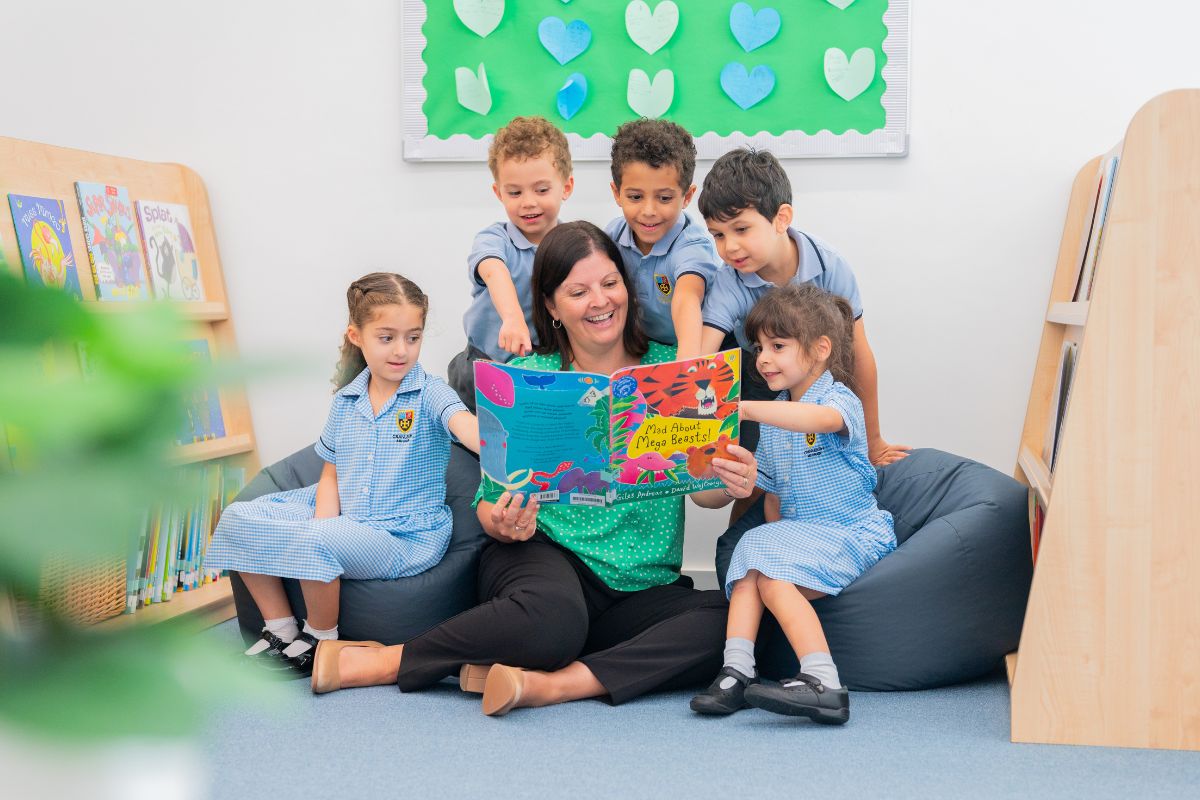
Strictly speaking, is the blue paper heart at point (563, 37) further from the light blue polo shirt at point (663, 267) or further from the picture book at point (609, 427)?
the picture book at point (609, 427)

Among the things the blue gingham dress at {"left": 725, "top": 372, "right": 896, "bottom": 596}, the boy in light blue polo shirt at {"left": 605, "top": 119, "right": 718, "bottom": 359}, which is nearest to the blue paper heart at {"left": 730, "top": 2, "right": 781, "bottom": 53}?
the boy in light blue polo shirt at {"left": 605, "top": 119, "right": 718, "bottom": 359}

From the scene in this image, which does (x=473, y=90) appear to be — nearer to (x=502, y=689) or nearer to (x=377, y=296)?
(x=377, y=296)

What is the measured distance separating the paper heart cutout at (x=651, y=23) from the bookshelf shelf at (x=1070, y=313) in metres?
1.04

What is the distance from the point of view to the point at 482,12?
2.55m

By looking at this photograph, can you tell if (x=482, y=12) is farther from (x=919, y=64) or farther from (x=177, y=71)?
(x=919, y=64)

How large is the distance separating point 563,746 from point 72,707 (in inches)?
58.6

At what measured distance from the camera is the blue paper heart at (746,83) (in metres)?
2.47

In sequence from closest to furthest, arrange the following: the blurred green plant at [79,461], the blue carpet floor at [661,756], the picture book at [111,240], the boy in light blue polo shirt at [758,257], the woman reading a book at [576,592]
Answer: the blurred green plant at [79,461] < the blue carpet floor at [661,756] < the woman reading a book at [576,592] < the boy in light blue polo shirt at [758,257] < the picture book at [111,240]

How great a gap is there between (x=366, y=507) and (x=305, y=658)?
0.96 ft

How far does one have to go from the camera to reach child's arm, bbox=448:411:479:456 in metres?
2.00

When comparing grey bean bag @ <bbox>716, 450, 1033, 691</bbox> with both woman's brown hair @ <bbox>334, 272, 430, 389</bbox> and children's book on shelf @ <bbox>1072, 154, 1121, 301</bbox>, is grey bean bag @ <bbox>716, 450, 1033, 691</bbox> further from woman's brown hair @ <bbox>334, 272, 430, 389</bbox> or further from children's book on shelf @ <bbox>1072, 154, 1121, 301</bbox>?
woman's brown hair @ <bbox>334, 272, 430, 389</bbox>

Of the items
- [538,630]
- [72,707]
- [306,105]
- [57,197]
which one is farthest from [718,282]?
[72,707]

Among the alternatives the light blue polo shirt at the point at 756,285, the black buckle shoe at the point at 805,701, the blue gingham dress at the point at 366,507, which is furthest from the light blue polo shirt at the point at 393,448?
the black buckle shoe at the point at 805,701

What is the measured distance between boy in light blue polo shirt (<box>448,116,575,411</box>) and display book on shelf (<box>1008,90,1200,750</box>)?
3.34 ft
